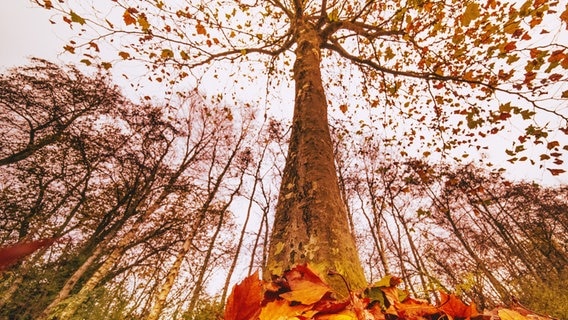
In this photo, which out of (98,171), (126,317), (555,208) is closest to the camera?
(126,317)

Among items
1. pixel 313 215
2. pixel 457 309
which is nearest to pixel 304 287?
pixel 457 309

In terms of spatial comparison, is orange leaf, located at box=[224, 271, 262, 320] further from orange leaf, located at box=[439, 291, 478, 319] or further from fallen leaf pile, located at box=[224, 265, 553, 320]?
orange leaf, located at box=[439, 291, 478, 319]

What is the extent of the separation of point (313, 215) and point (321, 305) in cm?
84

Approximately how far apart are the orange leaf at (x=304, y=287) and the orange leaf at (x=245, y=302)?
0.29 ft

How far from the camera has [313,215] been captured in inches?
62.7

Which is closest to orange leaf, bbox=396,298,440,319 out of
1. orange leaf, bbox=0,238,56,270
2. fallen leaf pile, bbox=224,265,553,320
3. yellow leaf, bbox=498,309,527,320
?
fallen leaf pile, bbox=224,265,553,320

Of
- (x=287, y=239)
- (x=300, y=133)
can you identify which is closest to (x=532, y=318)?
(x=287, y=239)

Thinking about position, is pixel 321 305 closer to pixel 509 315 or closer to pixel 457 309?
pixel 457 309

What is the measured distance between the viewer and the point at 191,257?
1733cm

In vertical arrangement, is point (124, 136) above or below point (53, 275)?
above

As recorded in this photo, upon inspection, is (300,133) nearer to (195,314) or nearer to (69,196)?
(195,314)

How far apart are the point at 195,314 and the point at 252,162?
13.3 meters

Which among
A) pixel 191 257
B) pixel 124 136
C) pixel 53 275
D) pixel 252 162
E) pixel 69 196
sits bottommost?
pixel 53 275

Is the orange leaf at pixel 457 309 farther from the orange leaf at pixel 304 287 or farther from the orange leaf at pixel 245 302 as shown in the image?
the orange leaf at pixel 245 302
